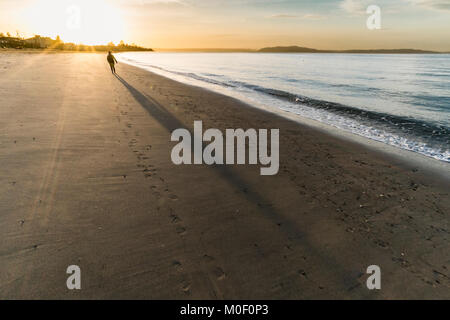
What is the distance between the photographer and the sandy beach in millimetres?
3582

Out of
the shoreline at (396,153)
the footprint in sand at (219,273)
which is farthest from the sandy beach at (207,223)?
the shoreline at (396,153)

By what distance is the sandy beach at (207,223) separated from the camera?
11.8 ft

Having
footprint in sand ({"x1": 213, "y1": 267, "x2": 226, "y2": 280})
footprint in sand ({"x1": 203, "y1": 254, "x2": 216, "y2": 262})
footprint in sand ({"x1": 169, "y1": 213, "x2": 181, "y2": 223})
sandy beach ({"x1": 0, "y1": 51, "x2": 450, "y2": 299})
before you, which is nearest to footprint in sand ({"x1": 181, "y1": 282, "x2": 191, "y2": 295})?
sandy beach ({"x1": 0, "y1": 51, "x2": 450, "y2": 299})

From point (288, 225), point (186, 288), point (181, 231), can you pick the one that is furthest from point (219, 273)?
point (288, 225)

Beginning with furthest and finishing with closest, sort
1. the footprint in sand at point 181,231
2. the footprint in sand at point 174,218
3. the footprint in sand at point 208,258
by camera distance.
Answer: the footprint in sand at point 174,218, the footprint in sand at point 181,231, the footprint in sand at point 208,258

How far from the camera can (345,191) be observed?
6387 millimetres

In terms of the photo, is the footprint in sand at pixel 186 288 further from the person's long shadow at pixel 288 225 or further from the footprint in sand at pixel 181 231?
the person's long shadow at pixel 288 225

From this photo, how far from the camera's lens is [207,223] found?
191 inches

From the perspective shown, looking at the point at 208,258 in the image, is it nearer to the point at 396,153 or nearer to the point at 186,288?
the point at 186,288

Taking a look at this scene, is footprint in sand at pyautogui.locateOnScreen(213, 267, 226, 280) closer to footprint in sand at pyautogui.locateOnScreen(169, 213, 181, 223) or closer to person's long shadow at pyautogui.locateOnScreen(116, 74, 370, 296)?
footprint in sand at pyautogui.locateOnScreen(169, 213, 181, 223)
